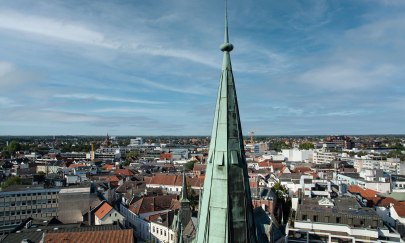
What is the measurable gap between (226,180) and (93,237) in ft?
126

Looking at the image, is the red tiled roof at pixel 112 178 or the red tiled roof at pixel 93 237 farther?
the red tiled roof at pixel 112 178

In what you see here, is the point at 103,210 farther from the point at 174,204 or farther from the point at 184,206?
the point at 184,206

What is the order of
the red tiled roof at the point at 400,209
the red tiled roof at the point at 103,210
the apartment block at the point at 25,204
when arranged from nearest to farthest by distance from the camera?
the red tiled roof at the point at 103,210, the red tiled roof at the point at 400,209, the apartment block at the point at 25,204

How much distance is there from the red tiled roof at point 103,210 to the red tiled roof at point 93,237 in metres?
18.6

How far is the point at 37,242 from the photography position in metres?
44.8

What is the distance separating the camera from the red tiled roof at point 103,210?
203 ft

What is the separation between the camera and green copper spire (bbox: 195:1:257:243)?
31.9ft

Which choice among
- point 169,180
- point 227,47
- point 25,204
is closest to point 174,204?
point 169,180

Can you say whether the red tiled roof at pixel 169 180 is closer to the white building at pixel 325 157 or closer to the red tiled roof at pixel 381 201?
the red tiled roof at pixel 381 201

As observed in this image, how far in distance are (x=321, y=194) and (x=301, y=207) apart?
23062 mm

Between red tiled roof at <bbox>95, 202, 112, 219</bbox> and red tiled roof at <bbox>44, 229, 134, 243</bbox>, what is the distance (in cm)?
1859

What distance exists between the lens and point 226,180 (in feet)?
32.2

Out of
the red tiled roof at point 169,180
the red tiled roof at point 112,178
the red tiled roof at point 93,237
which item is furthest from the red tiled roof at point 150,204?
the red tiled roof at point 112,178

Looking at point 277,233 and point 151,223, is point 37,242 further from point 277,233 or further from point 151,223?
point 277,233
